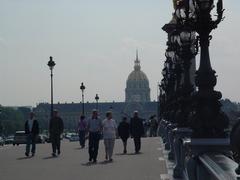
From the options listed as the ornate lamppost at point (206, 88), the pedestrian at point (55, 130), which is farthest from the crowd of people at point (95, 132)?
the ornate lamppost at point (206, 88)

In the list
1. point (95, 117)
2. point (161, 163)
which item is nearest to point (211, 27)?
point (161, 163)

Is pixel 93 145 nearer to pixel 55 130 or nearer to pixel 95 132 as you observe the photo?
pixel 95 132

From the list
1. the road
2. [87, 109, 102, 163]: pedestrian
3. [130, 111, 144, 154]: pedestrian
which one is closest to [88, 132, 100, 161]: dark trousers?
[87, 109, 102, 163]: pedestrian

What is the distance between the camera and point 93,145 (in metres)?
24.3

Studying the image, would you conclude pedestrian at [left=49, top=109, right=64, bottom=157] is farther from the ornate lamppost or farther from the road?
the ornate lamppost

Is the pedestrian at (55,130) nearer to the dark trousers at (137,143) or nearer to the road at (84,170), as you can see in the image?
the dark trousers at (137,143)

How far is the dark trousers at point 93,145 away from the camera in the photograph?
2419cm

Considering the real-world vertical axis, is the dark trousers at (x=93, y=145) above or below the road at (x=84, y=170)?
above

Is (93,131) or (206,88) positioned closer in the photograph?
(206,88)

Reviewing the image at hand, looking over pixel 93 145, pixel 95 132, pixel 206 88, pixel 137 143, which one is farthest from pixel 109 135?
pixel 206 88

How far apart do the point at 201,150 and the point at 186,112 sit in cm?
668

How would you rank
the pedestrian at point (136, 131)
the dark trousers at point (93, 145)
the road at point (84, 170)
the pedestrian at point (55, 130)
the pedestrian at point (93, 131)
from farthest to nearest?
the pedestrian at point (136, 131)
the pedestrian at point (55, 130)
the pedestrian at point (93, 131)
the dark trousers at point (93, 145)
the road at point (84, 170)

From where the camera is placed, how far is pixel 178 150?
1563 cm

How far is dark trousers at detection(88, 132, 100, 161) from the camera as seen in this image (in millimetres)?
24188
